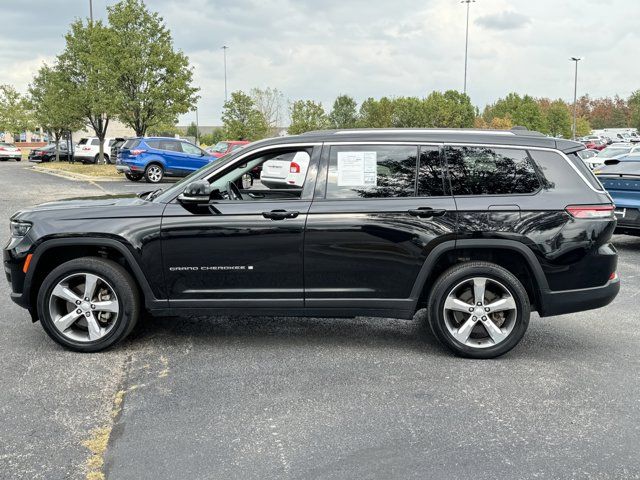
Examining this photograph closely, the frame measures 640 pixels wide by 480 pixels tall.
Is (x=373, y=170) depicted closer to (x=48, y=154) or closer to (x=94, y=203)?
(x=94, y=203)

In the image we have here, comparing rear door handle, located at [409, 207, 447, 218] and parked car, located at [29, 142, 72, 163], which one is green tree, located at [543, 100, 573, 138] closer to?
parked car, located at [29, 142, 72, 163]

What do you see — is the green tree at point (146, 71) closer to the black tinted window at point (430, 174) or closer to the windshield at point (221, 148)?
the windshield at point (221, 148)

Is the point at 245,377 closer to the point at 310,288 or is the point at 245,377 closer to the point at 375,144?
the point at 310,288

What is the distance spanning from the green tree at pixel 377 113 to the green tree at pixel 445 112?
3.00 meters

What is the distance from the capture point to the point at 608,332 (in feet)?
18.1

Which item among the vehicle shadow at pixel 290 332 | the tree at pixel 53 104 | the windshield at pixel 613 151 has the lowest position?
the vehicle shadow at pixel 290 332

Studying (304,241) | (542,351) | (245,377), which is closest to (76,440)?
(245,377)

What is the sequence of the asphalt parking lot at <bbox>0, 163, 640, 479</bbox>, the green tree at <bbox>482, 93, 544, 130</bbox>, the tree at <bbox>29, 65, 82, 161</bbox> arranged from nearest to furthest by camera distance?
the asphalt parking lot at <bbox>0, 163, 640, 479</bbox>, the tree at <bbox>29, 65, 82, 161</bbox>, the green tree at <bbox>482, 93, 544, 130</bbox>

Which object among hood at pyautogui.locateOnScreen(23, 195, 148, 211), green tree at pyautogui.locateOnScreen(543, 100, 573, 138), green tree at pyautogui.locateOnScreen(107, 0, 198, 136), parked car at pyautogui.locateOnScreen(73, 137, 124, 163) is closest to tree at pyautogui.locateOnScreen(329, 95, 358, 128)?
parked car at pyautogui.locateOnScreen(73, 137, 124, 163)

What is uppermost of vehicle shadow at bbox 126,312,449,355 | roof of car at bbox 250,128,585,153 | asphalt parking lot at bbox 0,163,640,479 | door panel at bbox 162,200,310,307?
roof of car at bbox 250,128,585,153

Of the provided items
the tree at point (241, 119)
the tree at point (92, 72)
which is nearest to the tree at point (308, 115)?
the tree at point (241, 119)

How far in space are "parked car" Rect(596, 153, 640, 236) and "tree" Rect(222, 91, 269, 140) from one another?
36.8m

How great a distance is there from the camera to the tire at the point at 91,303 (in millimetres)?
4738

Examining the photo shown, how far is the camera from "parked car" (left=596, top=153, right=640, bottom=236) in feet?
28.9
